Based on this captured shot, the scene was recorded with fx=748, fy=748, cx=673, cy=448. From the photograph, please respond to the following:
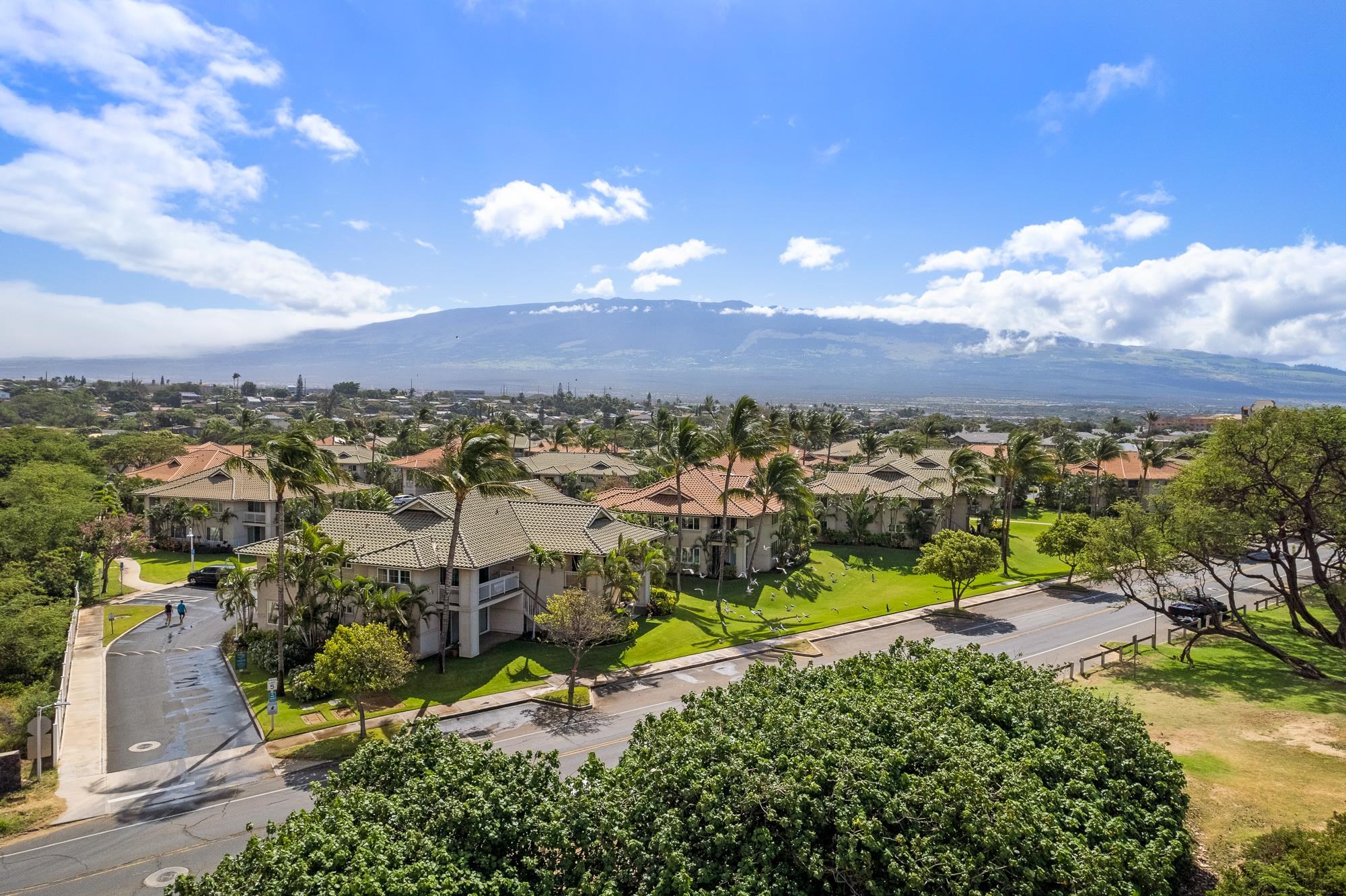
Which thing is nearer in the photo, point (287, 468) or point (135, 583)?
point (287, 468)

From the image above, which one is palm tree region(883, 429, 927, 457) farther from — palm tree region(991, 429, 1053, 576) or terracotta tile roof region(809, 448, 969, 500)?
palm tree region(991, 429, 1053, 576)

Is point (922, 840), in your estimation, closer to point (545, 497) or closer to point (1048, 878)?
point (1048, 878)

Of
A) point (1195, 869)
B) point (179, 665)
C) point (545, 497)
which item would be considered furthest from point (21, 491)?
point (1195, 869)

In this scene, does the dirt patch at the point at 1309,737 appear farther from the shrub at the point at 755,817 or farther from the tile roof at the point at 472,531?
the tile roof at the point at 472,531

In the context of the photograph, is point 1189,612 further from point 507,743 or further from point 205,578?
point 205,578

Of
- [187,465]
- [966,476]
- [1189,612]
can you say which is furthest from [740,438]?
[187,465]

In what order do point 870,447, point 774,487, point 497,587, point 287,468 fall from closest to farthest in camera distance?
point 287,468, point 497,587, point 774,487, point 870,447
